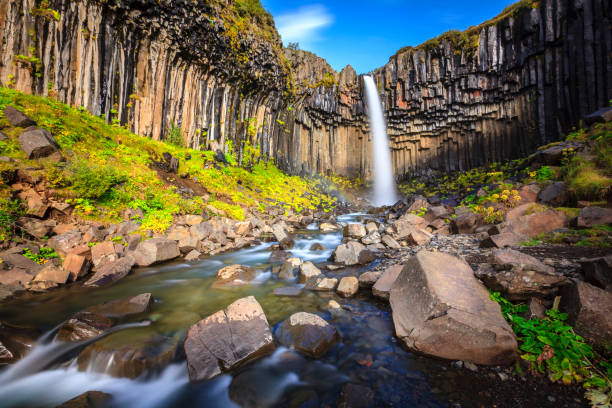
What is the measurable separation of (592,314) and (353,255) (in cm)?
516

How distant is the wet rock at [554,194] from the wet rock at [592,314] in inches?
246

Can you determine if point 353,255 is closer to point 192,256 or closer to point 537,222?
point 537,222

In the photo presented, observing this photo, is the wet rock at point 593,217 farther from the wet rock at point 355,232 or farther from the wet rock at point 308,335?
the wet rock at point 355,232

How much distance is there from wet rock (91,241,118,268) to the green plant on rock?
8838mm

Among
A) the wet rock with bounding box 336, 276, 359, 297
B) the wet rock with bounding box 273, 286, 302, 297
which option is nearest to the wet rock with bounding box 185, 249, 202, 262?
the wet rock with bounding box 273, 286, 302, 297

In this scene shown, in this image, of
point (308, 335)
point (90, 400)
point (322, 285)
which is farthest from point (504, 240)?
point (90, 400)

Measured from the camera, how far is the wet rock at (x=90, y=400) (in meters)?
2.52

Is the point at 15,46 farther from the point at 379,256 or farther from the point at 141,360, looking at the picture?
the point at 379,256

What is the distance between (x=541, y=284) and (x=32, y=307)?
8.82 metres

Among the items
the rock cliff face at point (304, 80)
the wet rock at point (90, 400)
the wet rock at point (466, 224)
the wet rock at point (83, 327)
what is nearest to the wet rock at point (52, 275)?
the wet rock at point (83, 327)

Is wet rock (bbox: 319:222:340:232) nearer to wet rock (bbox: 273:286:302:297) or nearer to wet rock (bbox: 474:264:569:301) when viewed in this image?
wet rock (bbox: 273:286:302:297)

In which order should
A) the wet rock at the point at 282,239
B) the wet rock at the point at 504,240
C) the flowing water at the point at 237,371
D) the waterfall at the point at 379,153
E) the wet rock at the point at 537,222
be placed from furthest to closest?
1. the waterfall at the point at 379,153
2. the wet rock at the point at 282,239
3. the wet rock at the point at 537,222
4. the wet rock at the point at 504,240
5. the flowing water at the point at 237,371

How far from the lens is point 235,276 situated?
21.4ft

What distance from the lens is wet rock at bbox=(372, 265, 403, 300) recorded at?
15.8ft
